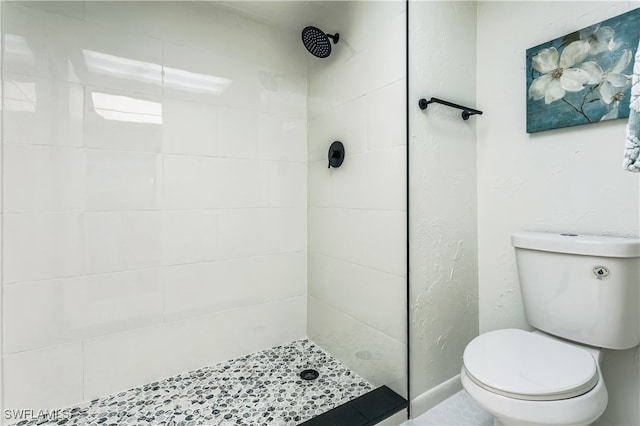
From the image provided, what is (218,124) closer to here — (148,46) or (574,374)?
(148,46)

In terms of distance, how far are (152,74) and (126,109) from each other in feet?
0.64

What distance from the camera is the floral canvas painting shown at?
1.07m

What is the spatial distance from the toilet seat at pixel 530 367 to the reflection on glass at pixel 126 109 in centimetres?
156

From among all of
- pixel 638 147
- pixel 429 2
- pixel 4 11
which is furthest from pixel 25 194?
pixel 638 147

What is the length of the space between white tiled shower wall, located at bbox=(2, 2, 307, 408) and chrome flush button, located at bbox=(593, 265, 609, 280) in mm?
1274

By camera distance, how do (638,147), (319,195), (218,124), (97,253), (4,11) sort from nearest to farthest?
(638,147)
(4,11)
(97,253)
(218,124)
(319,195)

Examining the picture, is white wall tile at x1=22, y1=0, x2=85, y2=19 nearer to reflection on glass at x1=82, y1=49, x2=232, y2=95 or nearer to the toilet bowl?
reflection on glass at x1=82, y1=49, x2=232, y2=95

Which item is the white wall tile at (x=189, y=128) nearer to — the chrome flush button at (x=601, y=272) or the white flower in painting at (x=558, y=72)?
the white flower in painting at (x=558, y=72)

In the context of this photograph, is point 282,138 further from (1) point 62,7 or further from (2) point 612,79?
(2) point 612,79

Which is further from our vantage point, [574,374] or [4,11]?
[4,11]

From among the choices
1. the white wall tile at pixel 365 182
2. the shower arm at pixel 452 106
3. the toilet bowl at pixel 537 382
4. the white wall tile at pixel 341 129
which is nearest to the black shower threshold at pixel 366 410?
the toilet bowl at pixel 537 382

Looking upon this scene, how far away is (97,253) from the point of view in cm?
128

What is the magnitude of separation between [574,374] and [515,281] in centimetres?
51

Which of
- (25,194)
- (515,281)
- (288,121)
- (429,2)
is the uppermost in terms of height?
(429,2)
